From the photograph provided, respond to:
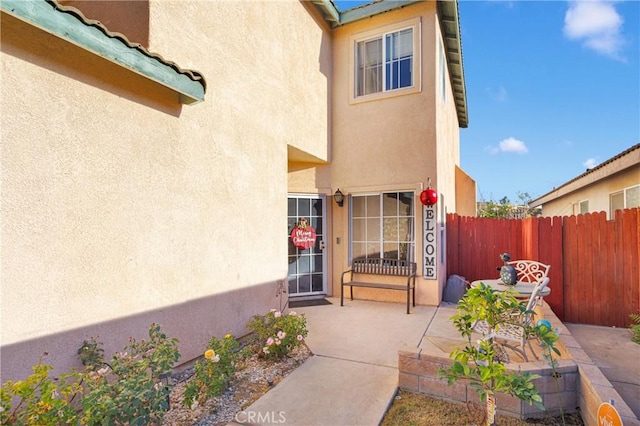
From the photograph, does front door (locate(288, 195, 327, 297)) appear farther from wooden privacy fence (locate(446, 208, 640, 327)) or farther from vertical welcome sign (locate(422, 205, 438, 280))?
wooden privacy fence (locate(446, 208, 640, 327))

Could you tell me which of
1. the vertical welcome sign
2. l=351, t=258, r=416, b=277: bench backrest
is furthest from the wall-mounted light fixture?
the vertical welcome sign

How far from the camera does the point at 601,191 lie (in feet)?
34.7

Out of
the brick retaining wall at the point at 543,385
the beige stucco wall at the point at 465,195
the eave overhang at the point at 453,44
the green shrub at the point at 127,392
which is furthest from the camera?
the beige stucco wall at the point at 465,195

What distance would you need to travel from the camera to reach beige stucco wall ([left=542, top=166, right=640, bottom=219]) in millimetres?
8562

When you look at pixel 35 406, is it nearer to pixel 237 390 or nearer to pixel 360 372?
pixel 237 390

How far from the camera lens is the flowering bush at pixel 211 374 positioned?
11.0ft

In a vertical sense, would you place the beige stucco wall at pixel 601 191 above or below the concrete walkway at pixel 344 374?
above

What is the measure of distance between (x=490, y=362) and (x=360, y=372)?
6.54 ft

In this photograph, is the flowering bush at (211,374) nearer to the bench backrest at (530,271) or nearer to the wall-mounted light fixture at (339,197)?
the wall-mounted light fixture at (339,197)

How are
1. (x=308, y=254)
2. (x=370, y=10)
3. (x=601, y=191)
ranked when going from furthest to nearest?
(x=601, y=191) < (x=308, y=254) < (x=370, y=10)

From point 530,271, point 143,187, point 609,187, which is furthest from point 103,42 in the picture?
point 609,187

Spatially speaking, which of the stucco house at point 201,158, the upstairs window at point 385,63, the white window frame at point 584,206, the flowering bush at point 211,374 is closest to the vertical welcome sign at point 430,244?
the stucco house at point 201,158

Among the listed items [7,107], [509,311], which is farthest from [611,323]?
[7,107]

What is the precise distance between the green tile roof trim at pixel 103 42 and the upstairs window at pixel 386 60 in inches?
223
